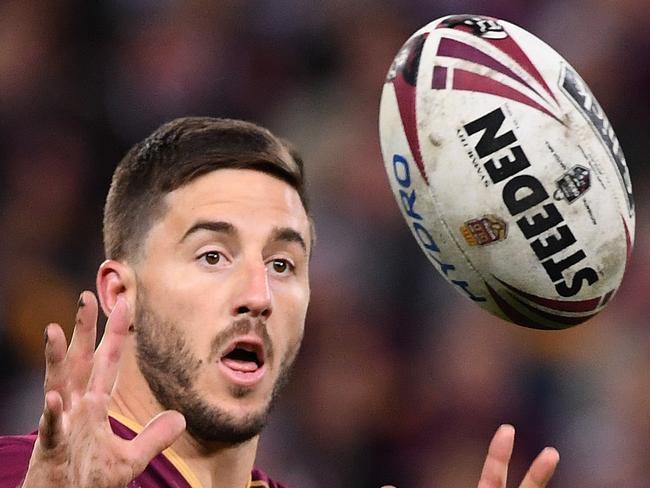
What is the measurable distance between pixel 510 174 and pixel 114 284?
38.5 inches

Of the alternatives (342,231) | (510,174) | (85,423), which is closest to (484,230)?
(510,174)

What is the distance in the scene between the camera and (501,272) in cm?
297

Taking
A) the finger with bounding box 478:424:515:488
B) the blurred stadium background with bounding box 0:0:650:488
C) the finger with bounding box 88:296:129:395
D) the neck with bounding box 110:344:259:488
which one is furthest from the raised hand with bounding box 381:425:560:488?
the blurred stadium background with bounding box 0:0:650:488

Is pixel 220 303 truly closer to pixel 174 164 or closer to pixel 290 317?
pixel 290 317

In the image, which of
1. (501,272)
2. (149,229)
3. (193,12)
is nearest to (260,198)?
(149,229)

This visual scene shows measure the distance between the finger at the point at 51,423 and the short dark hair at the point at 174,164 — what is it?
106 centimetres

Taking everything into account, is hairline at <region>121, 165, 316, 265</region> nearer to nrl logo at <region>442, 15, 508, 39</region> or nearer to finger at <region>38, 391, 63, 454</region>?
nrl logo at <region>442, 15, 508, 39</region>

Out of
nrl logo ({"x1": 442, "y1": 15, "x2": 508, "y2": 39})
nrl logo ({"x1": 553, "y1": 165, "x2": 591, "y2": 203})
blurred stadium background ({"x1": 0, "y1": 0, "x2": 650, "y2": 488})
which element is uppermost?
nrl logo ({"x1": 442, "y1": 15, "x2": 508, "y2": 39})

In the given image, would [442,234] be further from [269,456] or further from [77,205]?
[77,205]

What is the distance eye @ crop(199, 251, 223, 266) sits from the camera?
3.07 metres

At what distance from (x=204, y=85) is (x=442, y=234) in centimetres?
322

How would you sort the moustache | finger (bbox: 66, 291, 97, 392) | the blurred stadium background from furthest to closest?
the blurred stadium background
the moustache
finger (bbox: 66, 291, 97, 392)

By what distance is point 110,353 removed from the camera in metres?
2.27

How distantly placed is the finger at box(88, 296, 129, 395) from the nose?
2.43ft
